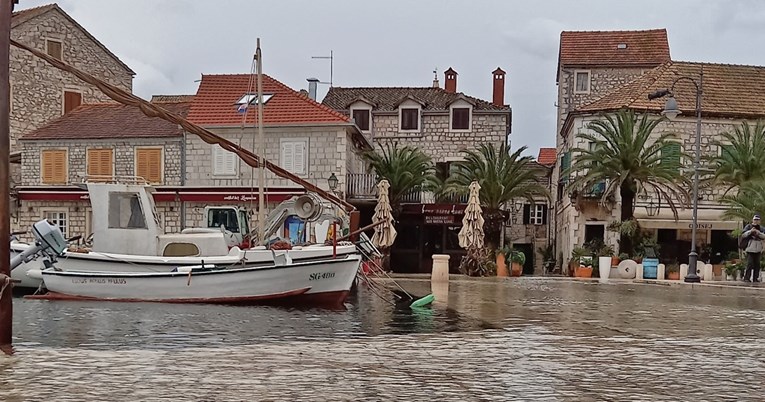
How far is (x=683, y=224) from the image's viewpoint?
33.4 metres

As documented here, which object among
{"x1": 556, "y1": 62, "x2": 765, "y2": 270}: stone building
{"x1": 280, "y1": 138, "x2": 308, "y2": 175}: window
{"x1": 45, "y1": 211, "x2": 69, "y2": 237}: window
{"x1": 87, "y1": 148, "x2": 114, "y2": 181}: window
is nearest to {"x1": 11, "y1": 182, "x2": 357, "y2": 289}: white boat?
{"x1": 280, "y1": 138, "x2": 308, "y2": 175}: window

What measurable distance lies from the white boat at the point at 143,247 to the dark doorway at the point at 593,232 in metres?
19.9

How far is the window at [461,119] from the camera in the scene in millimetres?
40094

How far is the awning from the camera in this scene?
3322 cm

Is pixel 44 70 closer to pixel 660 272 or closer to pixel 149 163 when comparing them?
pixel 149 163

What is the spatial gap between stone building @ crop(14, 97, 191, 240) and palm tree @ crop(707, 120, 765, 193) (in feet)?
70.0

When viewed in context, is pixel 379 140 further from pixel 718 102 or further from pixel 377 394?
pixel 377 394

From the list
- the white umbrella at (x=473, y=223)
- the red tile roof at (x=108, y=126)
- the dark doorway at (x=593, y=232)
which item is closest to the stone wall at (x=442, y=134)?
the dark doorway at (x=593, y=232)

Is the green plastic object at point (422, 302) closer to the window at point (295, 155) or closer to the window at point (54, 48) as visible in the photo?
the window at point (295, 155)

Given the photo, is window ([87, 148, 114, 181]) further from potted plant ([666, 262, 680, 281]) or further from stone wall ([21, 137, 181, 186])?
potted plant ([666, 262, 680, 281])

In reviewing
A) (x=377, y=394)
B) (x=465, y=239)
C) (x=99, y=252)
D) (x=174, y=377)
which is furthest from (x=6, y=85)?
(x=465, y=239)

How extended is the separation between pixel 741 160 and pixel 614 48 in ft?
46.9

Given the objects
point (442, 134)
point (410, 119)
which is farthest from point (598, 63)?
point (410, 119)

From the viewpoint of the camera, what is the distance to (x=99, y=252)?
17.8m
